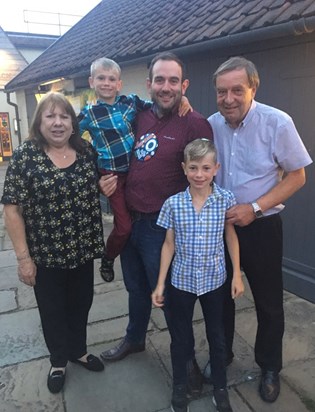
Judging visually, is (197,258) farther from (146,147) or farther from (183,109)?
(183,109)

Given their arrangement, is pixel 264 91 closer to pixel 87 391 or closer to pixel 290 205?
pixel 290 205

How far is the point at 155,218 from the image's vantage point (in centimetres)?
217

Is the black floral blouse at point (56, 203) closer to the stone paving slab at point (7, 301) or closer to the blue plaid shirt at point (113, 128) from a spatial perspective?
the blue plaid shirt at point (113, 128)

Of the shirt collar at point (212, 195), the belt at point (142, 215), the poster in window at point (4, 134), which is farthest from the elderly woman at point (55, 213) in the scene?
the poster in window at point (4, 134)

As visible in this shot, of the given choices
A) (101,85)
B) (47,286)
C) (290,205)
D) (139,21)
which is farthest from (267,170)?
(139,21)

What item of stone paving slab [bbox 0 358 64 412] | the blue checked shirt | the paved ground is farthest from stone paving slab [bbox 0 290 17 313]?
the blue checked shirt

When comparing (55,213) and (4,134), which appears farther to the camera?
(4,134)

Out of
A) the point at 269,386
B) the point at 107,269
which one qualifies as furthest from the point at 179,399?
the point at 107,269

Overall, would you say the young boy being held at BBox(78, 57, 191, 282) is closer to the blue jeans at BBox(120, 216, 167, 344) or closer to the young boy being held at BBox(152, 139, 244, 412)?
the blue jeans at BBox(120, 216, 167, 344)

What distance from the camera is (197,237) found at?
196 cm

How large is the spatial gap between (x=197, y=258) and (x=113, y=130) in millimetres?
962

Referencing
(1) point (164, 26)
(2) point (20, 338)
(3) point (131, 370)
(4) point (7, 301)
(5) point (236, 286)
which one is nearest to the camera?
(5) point (236, 286)

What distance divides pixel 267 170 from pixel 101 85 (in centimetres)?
119

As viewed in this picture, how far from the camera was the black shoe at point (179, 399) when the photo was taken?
2.17m
